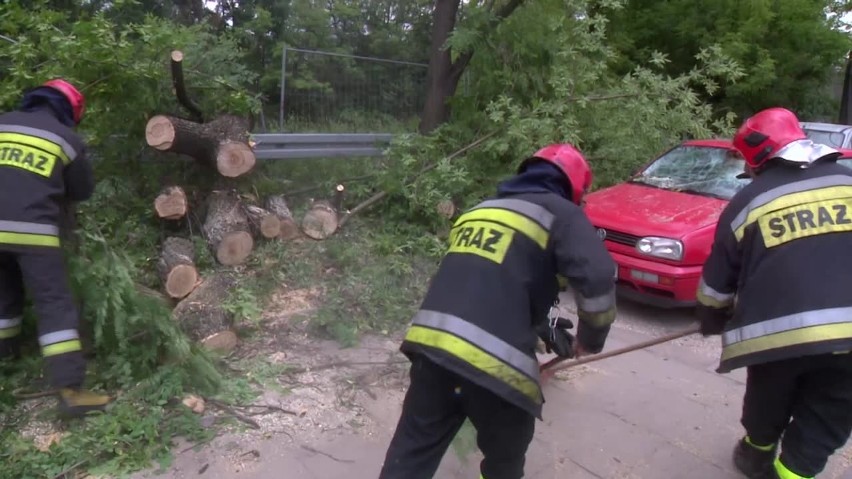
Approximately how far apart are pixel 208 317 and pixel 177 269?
45 centimetres

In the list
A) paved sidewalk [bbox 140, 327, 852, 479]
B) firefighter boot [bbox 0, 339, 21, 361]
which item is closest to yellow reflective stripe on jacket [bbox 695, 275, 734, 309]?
paved sidewalk [bbox 140, 327, 852, 479]

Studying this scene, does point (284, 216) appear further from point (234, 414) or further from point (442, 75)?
point (442, 75)

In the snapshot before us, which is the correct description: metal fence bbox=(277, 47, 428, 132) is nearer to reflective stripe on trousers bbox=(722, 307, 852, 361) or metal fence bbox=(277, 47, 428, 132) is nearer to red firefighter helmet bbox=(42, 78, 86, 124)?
red firefighter helmet bbox=(42, 78, 86, 124)

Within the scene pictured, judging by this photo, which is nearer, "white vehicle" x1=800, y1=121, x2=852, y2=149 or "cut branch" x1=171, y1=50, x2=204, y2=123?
"cut branch" x1=171, y1=50, x2=204, y2=123

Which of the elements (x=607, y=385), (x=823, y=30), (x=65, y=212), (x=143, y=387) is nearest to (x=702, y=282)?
(x=607, y=385)

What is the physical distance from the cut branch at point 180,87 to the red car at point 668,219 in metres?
3.50

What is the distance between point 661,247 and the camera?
5.75 m

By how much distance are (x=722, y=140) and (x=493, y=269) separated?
5446 mm

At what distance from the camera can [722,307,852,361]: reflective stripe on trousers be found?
9.11ft

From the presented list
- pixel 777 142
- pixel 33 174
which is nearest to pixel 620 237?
pixel 777 142

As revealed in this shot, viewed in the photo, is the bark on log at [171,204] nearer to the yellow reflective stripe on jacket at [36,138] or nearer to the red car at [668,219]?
the yellow reflective stripe on jacket at [36,138]

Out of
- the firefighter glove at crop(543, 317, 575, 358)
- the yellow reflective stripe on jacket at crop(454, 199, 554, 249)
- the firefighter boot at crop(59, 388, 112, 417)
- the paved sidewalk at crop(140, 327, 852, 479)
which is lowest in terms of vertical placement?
the paved sidewalk at crop(140, 327, 852, 479)

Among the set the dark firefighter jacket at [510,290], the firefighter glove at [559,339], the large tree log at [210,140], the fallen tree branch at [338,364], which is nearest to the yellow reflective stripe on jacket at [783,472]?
the firefighter glove at [559,339]

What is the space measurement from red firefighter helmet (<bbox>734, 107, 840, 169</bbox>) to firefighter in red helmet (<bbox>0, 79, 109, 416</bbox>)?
11.2 ft
